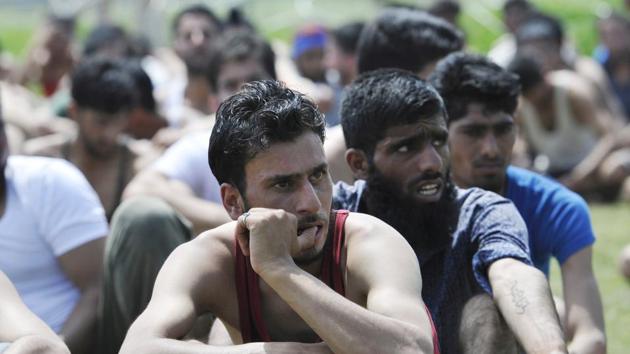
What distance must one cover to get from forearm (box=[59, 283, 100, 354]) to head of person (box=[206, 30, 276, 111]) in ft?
5.98

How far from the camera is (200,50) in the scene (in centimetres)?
936

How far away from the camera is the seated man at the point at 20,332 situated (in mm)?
3508

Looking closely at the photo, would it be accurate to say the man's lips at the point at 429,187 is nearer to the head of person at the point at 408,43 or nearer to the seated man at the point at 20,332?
the seated man at the point at 20,332

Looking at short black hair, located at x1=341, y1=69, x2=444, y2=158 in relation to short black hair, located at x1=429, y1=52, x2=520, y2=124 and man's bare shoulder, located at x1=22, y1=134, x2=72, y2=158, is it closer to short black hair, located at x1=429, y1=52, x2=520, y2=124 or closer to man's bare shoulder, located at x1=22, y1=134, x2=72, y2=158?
short black hair, located at x1=429, y1=52, x2=520, y2=124

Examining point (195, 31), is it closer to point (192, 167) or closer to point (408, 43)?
point (192, 167)

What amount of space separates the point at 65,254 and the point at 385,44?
1.82 m

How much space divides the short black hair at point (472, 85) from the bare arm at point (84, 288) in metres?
1.55

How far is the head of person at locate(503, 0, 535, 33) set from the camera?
517 inches

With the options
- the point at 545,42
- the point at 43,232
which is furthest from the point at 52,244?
the point at 545,42

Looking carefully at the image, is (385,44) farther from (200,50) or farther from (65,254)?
(200,50)

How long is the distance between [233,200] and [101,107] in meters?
2.87

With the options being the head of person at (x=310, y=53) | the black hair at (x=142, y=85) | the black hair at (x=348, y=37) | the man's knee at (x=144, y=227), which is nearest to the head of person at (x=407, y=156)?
the man's knee at (x=144, y=227)

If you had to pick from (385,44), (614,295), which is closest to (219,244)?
(385,44)

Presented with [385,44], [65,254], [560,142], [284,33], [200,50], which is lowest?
[284,33]
